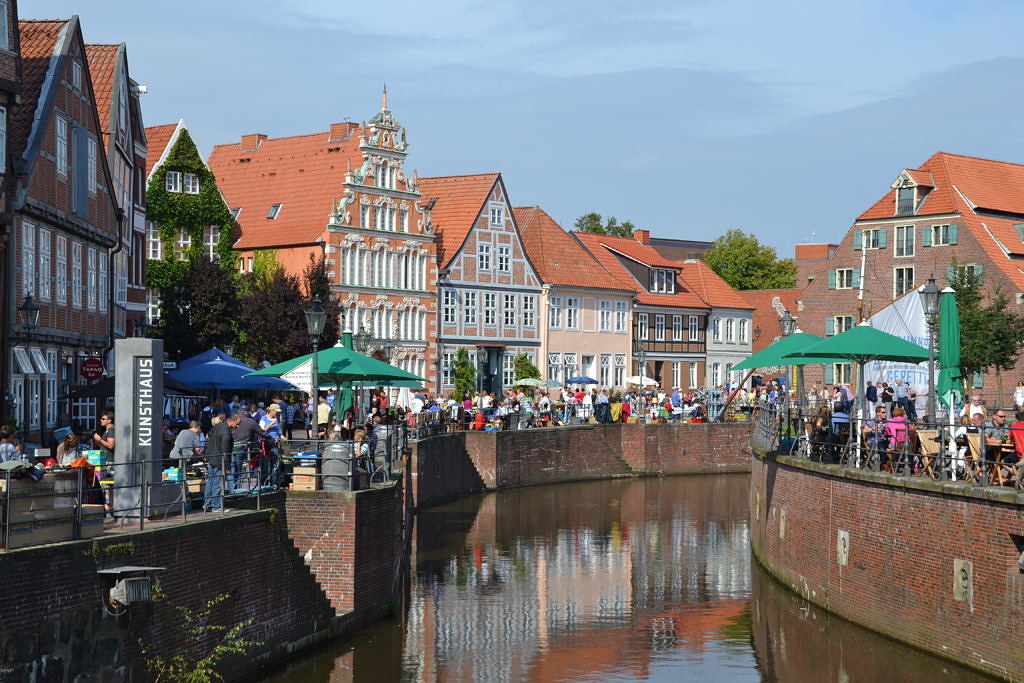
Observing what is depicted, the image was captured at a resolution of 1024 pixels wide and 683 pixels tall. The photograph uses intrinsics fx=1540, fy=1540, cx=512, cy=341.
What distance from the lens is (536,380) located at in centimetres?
6381

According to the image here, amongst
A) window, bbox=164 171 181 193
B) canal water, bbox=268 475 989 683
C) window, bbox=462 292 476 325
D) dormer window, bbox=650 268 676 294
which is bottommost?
canal water, bbox=268 475 989 683

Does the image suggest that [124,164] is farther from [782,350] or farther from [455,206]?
[455,206]

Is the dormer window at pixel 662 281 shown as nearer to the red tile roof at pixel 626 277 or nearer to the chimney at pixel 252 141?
the red tile roof at pixel 626 277

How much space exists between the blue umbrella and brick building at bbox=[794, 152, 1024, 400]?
1422 inches

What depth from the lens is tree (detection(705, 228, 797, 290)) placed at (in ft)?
342

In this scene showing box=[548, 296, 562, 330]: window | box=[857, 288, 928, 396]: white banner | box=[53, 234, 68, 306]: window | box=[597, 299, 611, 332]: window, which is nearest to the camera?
box=[857, 288, 928, 396]: white banner

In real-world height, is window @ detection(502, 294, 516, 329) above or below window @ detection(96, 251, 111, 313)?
above

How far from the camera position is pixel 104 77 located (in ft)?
137

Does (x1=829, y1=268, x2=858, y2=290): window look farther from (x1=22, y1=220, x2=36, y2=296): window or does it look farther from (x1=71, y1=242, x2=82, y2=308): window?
(x1=22, y1=220, x2=36, y2=296): window

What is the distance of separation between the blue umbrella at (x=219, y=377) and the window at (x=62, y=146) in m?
4.98

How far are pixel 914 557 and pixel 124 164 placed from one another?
2840 cm

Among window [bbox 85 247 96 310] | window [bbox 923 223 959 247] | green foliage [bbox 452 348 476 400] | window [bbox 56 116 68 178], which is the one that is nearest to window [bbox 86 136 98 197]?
window [bbox 85 247 96 310]

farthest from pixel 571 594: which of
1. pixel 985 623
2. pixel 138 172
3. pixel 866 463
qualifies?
pixel 138 172

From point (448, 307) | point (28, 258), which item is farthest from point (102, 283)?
point (448, 307)
